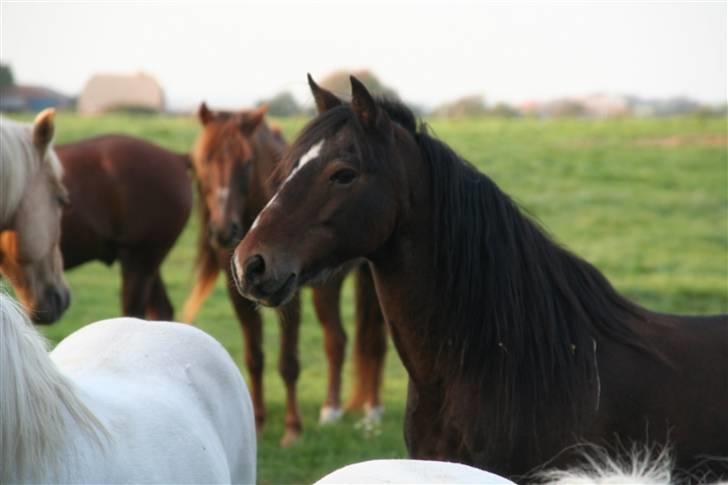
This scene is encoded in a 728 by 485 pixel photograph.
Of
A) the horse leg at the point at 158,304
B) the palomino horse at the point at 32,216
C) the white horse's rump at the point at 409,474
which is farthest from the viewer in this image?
the horse leg at the point at 158,304

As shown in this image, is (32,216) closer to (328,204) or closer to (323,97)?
(323,97)

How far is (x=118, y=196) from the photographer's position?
9.02 m

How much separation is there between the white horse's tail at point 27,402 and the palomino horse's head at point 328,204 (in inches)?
53.4

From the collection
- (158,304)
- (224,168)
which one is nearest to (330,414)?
(158,304)

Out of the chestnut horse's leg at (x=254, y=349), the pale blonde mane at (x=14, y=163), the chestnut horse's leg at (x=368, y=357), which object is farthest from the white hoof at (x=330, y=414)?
the pale blonde mane at (x=14, y=163)

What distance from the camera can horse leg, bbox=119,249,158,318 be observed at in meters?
8.96

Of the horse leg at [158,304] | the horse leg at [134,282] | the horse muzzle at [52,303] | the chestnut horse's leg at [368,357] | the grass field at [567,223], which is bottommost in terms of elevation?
the grass field at [567,223]

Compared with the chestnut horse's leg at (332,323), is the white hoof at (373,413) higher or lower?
lower

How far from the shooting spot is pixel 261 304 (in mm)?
4160

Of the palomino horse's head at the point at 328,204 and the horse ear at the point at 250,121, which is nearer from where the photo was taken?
the palomino horse's head at the point at 328,204

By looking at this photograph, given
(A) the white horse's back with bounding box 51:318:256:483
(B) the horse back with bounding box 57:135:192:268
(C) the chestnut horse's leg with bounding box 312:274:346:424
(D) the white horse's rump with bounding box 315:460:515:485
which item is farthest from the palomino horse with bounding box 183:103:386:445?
(D) the white horse's rump with bounding box 315:460:515:485

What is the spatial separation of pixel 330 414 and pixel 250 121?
2.31m

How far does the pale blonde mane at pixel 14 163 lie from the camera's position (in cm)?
595

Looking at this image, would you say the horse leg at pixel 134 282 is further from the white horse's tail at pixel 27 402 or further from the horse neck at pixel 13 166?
the white horse's tail at pixel 27 402
